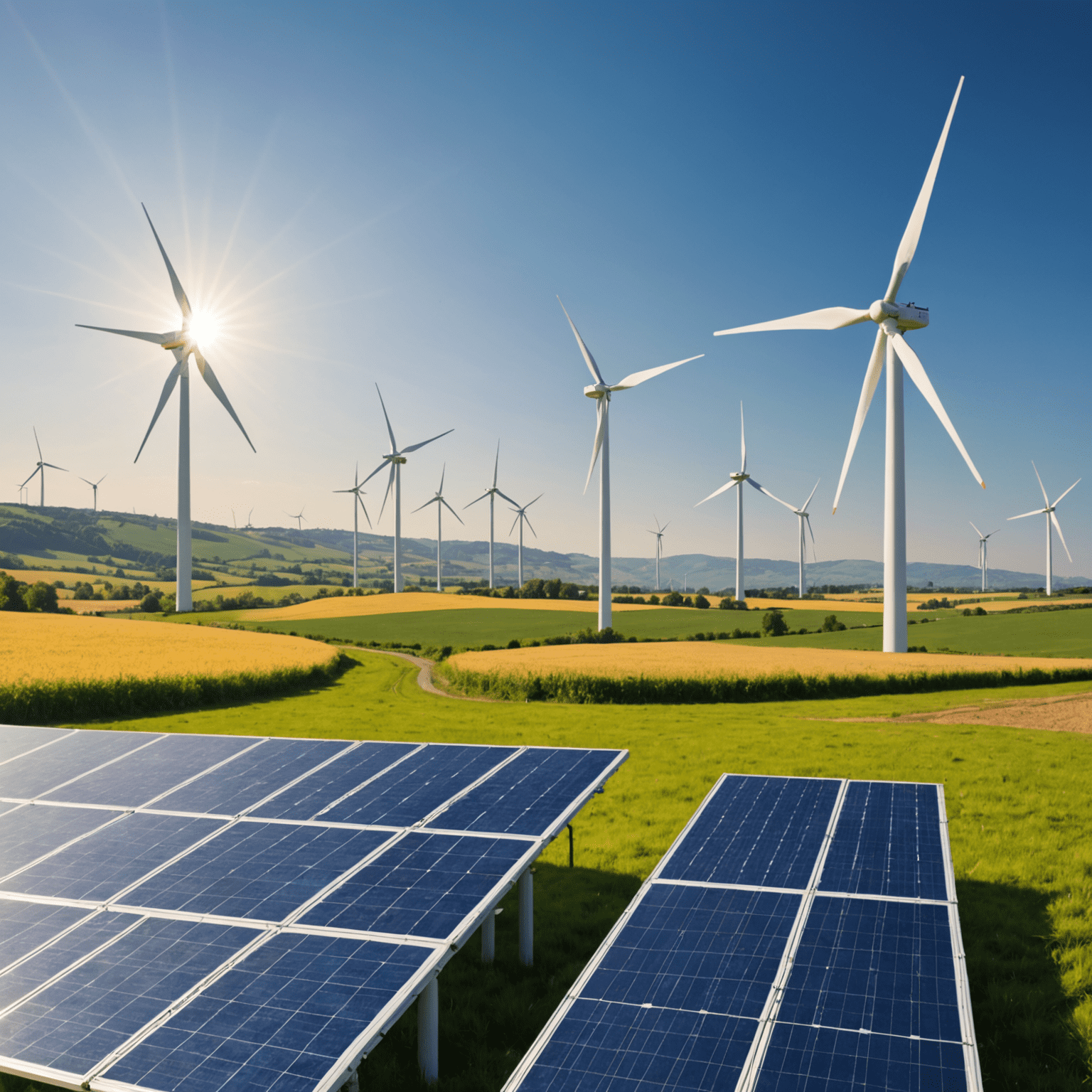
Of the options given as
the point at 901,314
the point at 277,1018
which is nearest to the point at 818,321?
the point at 901,314

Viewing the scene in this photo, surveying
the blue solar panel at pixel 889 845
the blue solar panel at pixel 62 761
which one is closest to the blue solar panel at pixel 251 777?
the blue solar panel at pixel 62 761

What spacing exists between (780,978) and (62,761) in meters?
12.4

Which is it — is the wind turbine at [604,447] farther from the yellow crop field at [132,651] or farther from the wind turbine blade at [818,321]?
the yellow crop field at [132,651]

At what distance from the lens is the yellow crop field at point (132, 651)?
36.0 metres

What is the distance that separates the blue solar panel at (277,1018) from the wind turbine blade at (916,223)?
5774cm

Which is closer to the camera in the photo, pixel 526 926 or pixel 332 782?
pixel 526 926

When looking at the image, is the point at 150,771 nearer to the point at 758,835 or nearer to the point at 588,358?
the point at 758,835

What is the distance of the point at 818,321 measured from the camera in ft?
181

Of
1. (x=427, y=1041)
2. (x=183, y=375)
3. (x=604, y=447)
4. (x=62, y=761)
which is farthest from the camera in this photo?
(x=183, y=375)

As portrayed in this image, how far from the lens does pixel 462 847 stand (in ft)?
28.9

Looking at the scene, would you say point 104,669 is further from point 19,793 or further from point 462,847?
point 462,847

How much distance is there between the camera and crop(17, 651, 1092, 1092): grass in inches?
340

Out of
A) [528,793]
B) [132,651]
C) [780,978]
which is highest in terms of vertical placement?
[528,793]

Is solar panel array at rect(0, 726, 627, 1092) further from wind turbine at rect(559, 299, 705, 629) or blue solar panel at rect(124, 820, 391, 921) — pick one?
wind turbine at rect(559, 299, 705, 629)
